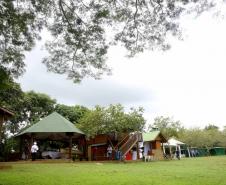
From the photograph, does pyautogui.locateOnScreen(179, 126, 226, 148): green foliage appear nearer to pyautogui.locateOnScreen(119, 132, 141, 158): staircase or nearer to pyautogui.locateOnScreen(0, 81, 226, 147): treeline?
pyautogui.locateOnScreen(0, 81, 226, 147): treeline

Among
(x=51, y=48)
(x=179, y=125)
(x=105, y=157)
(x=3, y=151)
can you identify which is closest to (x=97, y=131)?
(x=105, y=157)

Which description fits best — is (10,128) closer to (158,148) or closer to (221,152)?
(158,148)

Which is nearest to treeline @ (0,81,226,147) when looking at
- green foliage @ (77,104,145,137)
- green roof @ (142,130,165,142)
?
green foliage @ (77,104,145,137)

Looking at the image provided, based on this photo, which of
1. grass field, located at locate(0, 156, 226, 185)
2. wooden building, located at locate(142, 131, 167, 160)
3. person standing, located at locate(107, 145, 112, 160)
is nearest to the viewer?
grass field, located at locate(0, 156, 226, 185)

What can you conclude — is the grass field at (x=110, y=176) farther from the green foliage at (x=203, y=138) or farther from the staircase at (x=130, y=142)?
the green foliage at (x=203, y=138)

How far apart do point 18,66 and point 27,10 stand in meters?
1.83

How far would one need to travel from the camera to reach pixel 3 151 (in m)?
34.2

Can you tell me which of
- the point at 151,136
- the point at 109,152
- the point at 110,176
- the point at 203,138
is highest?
the point at 203,138

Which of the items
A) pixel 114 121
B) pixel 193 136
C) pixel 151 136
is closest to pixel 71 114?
pixel 151 136

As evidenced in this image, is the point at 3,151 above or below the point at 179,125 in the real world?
below

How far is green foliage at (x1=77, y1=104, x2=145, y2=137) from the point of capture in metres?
30.6

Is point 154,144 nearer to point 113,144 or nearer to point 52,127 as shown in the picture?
point 113,144

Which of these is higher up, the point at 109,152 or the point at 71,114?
the point at 71,114

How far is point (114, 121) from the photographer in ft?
101
